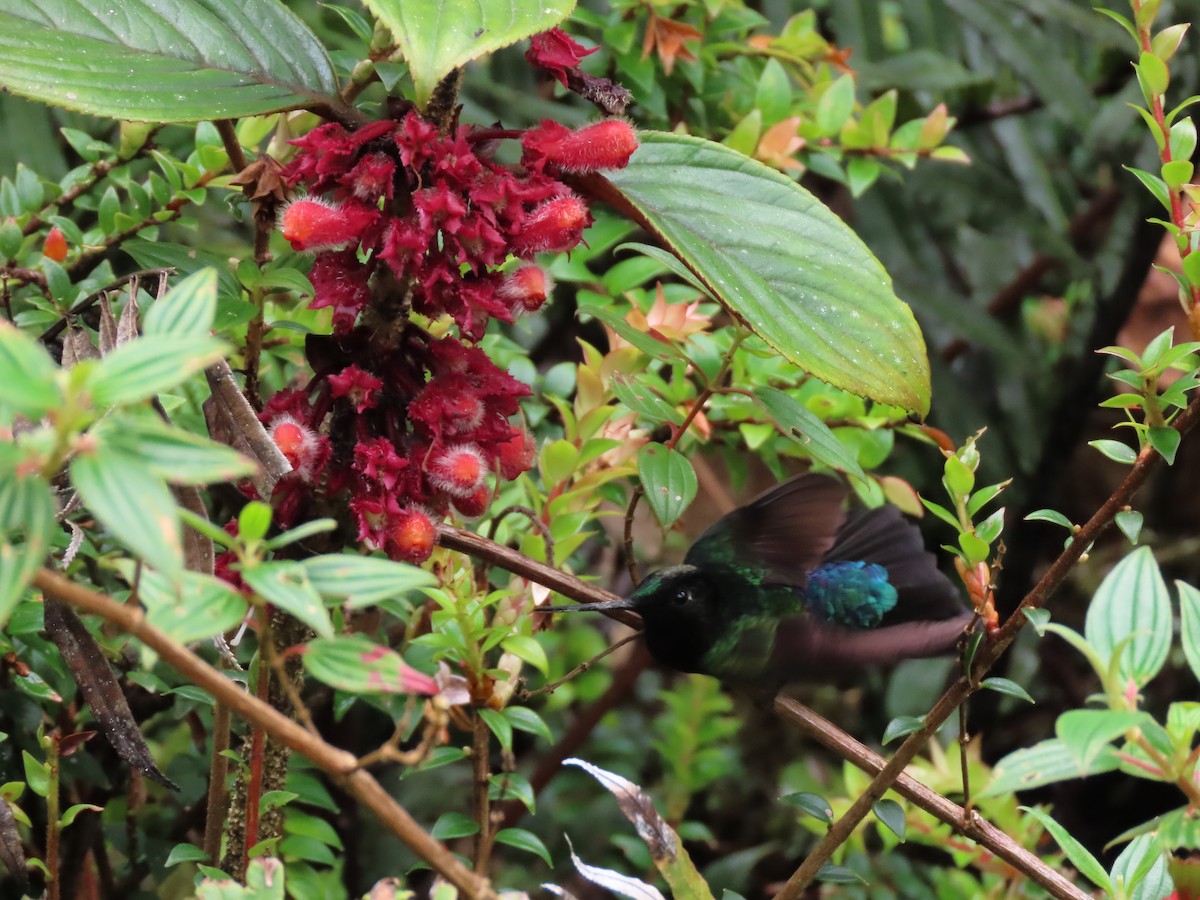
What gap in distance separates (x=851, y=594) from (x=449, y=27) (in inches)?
21.7

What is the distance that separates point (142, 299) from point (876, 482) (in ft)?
1.71

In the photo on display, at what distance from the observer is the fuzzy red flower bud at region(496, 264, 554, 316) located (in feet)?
1.88

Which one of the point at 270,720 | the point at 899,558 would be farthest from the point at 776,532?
the point at 270,720

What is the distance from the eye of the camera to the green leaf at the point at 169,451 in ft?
1.05

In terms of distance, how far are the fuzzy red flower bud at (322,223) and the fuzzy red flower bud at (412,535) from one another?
0.41 feet

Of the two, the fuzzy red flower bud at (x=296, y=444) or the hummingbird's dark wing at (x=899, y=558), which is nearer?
the fuzzy red flower bud at (x=296, y=444)

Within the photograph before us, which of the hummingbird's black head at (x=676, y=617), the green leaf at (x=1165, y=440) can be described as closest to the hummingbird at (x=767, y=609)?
the hummingbird's black head at (x=676, y=617)

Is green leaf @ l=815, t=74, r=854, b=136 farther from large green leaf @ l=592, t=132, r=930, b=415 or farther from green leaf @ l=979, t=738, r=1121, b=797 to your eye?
green leaf @ l=979, t=738, r=1121, b=797

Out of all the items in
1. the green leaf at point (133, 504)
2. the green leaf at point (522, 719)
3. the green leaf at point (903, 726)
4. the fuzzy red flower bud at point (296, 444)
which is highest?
the green leaf at point (133, 504)

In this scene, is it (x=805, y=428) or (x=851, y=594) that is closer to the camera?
(x=805, y=428)

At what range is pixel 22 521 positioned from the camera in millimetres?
330

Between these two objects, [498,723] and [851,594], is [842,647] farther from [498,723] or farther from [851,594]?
[498,723]

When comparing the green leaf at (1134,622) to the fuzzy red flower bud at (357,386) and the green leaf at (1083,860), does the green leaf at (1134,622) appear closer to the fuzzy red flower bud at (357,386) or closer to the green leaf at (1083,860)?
the green leaf at (1083,860)

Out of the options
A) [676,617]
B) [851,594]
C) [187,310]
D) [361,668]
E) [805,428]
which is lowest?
[851,594]
